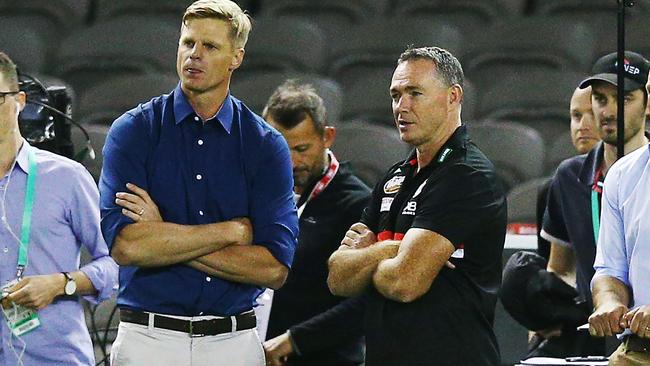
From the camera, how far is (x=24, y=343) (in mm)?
4453

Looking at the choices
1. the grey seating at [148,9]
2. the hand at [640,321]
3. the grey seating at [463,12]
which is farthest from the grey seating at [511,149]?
the hand at [640,321]

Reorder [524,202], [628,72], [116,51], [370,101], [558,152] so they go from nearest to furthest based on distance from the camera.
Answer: [628,72]
[524,202]
[558,152]
[370,101]
[116,51]

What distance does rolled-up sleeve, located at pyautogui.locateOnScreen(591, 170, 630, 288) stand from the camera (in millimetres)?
4227

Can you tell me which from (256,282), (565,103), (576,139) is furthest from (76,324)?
(565,103)

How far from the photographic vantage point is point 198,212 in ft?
14.3

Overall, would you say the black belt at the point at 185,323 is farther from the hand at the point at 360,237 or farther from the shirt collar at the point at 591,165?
the shirt collar at the point at 591,165

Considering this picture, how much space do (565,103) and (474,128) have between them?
2.55 ft

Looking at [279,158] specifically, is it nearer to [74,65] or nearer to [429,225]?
[429,225]

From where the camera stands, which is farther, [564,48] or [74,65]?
[74,65]

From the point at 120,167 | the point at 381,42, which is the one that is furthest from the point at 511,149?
the point at 120,167

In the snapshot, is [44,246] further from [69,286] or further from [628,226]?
[628,226]

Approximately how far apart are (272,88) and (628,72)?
352cm

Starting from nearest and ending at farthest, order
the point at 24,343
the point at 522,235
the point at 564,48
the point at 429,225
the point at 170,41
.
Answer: the point at 429,225 → the point at 24,343 → the point at 522,235 → the point at 564,48 → the point at 170,41

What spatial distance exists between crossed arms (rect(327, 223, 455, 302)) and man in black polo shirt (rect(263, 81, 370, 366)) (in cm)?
82
